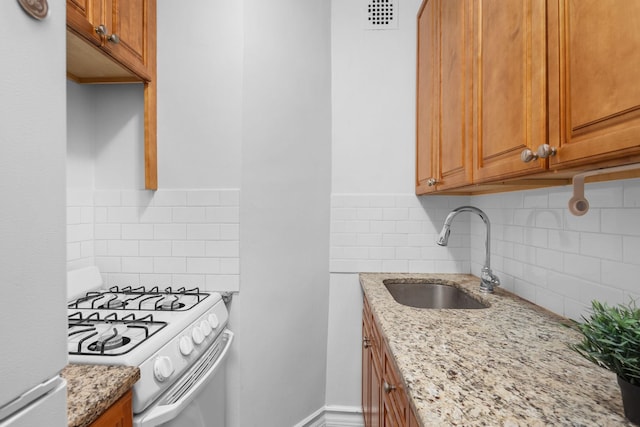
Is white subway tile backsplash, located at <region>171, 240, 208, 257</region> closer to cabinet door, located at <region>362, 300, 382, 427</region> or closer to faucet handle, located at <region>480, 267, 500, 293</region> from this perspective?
cabinet door, located at <region>362, 300, 382, 427</region>

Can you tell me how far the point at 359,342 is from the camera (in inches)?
81.9

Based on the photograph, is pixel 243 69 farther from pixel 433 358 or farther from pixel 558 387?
pixel 558 387

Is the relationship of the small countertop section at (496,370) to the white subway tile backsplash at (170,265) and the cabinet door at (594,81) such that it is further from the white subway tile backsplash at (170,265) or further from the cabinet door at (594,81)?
the white subway tile backsplash at (170,265)

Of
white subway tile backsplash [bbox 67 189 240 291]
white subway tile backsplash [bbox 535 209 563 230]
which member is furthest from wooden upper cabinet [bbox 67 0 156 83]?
white subway tile backsplash [bbox 535 209 563 230]

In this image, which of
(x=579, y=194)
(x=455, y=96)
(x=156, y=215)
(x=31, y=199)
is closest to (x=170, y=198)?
(x=156, y=215)

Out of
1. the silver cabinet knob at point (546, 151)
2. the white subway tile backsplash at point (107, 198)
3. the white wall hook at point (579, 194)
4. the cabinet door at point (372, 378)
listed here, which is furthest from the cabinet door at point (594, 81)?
the white subway tile backsplash at point (107, 198)

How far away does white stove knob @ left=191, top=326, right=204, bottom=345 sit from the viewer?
118cm

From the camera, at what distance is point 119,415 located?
808 millimetres

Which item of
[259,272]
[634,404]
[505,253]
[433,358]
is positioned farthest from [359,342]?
[634,404]

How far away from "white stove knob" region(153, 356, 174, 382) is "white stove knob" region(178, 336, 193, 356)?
3.6 inches

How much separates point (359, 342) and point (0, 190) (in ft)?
6.54

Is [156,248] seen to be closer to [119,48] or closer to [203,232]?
[203,232]

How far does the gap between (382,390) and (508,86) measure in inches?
45.3

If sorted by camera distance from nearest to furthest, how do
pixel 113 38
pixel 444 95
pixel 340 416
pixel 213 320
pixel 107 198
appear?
pixel 113 38
pixel 213 320
pixel 444 95
pixel 107 198
pixel 340 416
